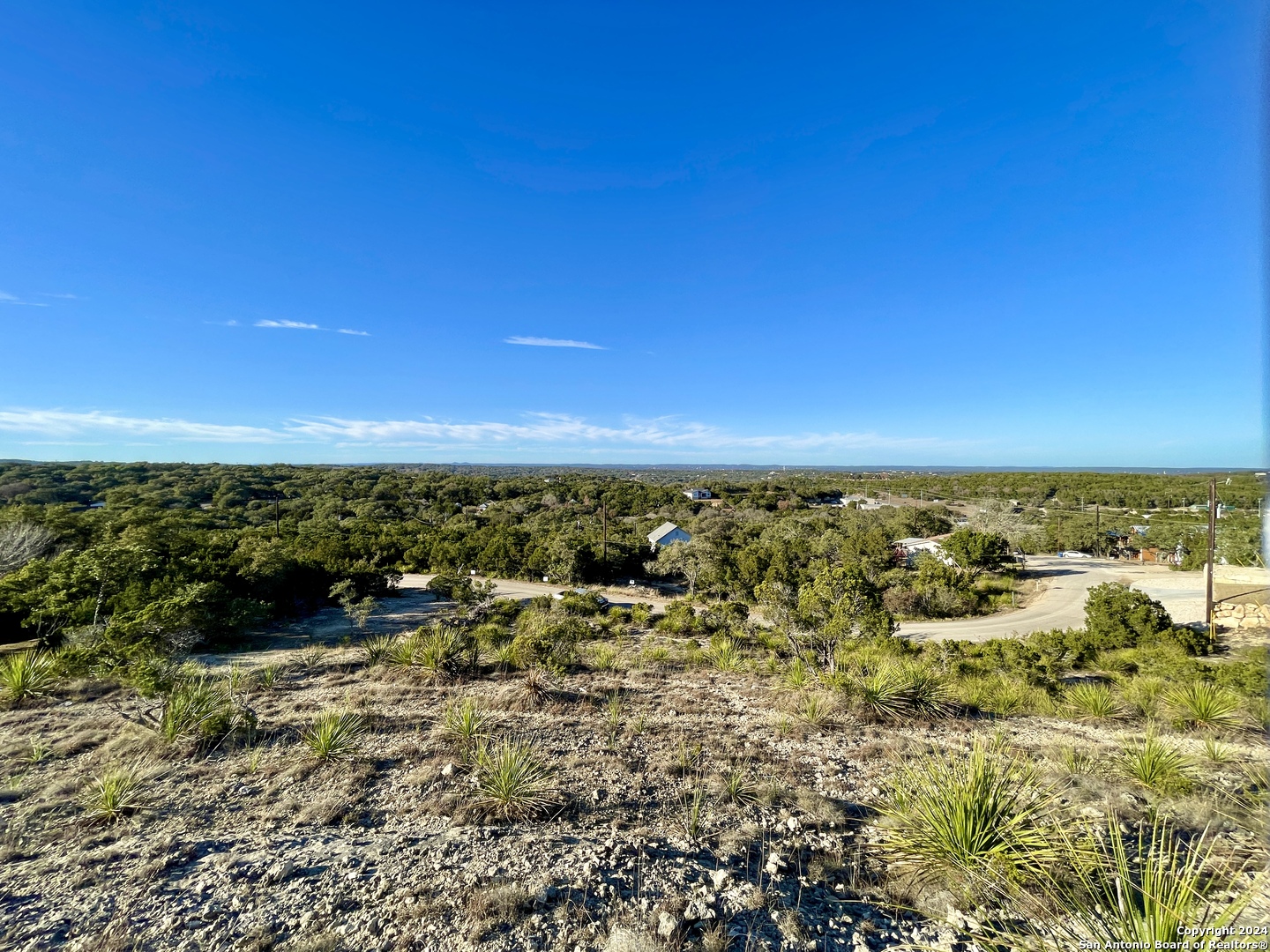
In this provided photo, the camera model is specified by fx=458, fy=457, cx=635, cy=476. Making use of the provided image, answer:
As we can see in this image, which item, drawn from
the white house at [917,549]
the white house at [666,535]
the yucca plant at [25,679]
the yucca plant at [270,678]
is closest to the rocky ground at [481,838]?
the yucca plant at [25,679]

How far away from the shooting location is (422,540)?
30391 millimetres

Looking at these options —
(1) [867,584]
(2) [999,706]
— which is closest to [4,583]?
(1) [867,584]

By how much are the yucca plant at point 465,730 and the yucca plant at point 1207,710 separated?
10564 mm

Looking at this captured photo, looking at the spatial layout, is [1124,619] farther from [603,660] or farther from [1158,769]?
[603,660]

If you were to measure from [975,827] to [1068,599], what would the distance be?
2946 cm

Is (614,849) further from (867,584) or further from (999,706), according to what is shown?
(867,584)

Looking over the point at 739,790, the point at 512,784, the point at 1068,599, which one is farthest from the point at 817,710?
the point at 1068,599

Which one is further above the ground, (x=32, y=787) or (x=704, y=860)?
(x=704, y=860)

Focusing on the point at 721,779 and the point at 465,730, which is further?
the point at 465,730

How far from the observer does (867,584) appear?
35.6ft

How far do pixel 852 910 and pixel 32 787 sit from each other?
27.4 feet

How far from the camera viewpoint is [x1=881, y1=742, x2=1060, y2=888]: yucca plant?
11.2ft

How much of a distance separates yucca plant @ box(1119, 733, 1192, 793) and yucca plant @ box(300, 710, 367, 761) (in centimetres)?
895

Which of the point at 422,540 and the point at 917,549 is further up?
the point at 422,540
